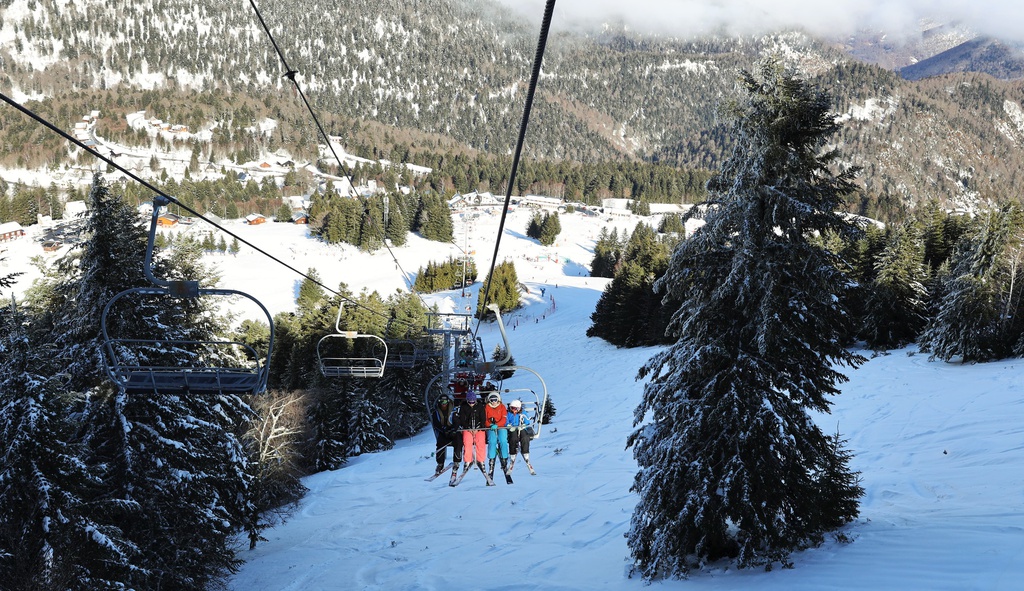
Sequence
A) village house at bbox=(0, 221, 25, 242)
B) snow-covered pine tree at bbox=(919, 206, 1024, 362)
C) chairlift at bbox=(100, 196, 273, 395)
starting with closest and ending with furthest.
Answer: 1. chairlift at bbox=(100, 196, 273, 395)
2. snow-covered pine tree at bbox=(919, 206, 1024, 362)
3. village house at bbox=(0, 221, 25, 242)

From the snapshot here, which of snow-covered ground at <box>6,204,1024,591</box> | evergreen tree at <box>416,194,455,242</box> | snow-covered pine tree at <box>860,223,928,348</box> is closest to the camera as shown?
snow-covered ground at <box>6,204,1024,591</box>

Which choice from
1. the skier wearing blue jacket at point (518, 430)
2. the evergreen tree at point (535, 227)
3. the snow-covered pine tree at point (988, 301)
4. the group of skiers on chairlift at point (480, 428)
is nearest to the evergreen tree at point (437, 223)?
the evergreen tree at point (535, 227)

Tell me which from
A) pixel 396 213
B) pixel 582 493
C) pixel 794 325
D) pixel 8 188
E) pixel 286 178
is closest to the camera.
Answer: pixel 794 325

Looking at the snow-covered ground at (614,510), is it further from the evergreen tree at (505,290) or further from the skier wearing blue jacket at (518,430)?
the evergreen tree at (505,290)

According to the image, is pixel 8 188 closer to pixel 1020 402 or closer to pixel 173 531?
pixel 173 531

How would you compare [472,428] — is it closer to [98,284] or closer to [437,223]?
[98,284]

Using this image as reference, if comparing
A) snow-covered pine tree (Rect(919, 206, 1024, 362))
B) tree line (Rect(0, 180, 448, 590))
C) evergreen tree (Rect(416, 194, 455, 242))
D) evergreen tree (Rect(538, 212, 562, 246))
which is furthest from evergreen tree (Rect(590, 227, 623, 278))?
tree line (Rect(0, 180, 448, 590))

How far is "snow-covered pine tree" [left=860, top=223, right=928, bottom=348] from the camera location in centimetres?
3822

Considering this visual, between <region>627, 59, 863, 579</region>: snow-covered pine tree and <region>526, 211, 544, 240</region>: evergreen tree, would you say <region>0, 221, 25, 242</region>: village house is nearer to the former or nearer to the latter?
<region>526, 211, 544, 240</region>: evergreen tree

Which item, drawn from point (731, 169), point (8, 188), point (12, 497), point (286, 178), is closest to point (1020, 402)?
point (731, 169)

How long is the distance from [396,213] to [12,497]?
102 meters

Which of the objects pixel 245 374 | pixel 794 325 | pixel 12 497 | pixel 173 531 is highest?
pixel 794 325

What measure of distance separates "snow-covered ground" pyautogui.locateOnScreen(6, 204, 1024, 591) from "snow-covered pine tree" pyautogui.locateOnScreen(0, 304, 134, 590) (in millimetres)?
7386

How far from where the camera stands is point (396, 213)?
4412 inches
